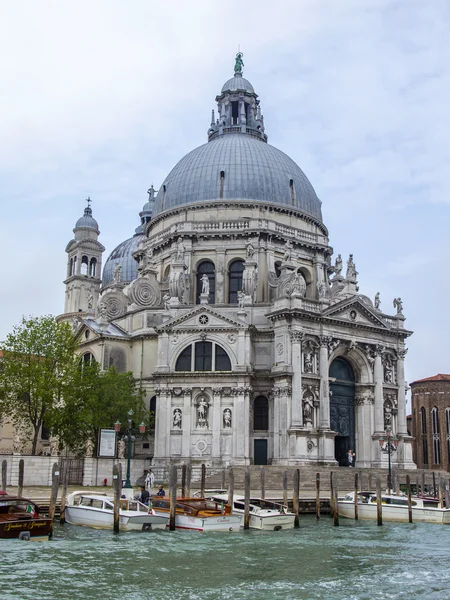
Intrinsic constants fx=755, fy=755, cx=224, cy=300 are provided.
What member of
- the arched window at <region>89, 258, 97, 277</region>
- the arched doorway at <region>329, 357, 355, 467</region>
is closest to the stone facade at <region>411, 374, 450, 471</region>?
the arched doorway at <region>329, 357, 355, 467</region>

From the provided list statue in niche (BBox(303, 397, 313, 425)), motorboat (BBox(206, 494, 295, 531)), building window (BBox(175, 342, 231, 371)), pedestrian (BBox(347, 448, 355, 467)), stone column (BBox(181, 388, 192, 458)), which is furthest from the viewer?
pedestrian (BBox(347, 448, 355, 467))

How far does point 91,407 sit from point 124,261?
34068 mm

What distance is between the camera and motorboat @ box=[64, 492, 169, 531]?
26281mm

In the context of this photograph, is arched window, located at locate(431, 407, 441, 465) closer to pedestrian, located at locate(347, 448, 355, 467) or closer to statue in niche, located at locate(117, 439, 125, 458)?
pedestrian, located at locate(347, 448, 355, 467)

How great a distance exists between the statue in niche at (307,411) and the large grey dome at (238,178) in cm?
1596

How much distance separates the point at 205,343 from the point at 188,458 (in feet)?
22.6

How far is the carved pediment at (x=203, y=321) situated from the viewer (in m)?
45.1

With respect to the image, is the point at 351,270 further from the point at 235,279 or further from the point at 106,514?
the point at 106,514

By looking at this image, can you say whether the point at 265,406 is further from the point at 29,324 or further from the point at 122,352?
the point at 29,324

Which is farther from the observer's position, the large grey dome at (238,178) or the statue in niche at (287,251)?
the large grey dome at (238,178)

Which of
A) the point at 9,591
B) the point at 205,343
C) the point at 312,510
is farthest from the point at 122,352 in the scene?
the point at 9,591

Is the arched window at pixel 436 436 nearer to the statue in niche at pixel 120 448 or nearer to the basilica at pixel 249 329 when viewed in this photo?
the basilica at pixel 249 329

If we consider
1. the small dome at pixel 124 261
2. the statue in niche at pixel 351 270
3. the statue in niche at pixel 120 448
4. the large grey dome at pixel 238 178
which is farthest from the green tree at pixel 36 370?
the small dome at pixel 124 261

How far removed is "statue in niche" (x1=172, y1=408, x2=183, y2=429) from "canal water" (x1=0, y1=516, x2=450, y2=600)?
17717 millimetres
